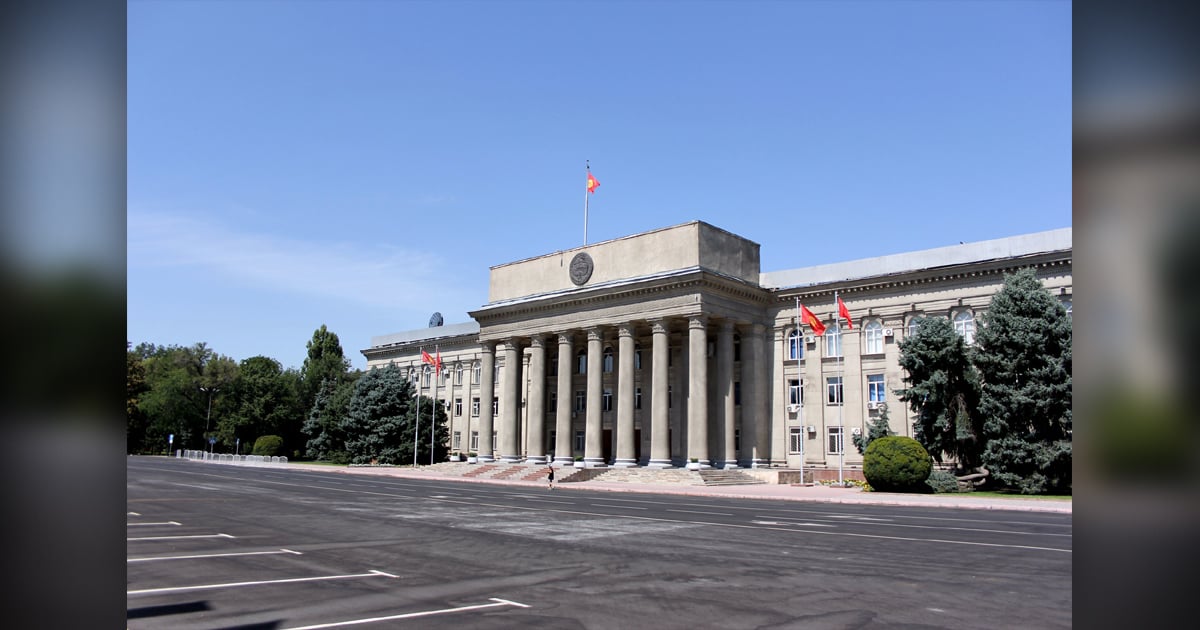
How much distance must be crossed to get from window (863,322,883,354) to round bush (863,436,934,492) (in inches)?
435

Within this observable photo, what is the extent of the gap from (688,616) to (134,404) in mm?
113445

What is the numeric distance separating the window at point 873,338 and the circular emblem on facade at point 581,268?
66.3ft

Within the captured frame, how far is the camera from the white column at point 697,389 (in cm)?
5106

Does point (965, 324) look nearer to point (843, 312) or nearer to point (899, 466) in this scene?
point (843, 312)

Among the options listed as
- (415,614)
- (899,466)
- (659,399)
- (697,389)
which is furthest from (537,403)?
(415,614)

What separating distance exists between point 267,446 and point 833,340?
2643 inches

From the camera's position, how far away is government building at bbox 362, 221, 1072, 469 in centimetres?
4891

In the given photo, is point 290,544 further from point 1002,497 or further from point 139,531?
point 1002,497

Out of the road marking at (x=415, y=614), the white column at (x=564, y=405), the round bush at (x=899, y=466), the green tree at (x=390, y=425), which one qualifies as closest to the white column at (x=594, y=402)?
the white column at (x=564, y=405)

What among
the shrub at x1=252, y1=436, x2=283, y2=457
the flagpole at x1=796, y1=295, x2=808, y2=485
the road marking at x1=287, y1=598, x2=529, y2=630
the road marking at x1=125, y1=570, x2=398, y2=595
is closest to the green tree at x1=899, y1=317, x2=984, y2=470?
the flagpole at x1=796, y1=295, x2=808, y2=485

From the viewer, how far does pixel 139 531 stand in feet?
56.6
